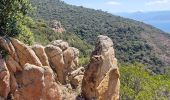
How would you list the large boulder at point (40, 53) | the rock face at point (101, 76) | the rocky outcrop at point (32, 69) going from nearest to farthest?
the rocky outcrop at point (32, 69) → the rock face at point (101, 76) → the large boulder at point (40, 53)

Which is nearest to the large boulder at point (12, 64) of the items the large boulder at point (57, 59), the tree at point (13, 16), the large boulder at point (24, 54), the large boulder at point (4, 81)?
the large boulder at point (24, 54)

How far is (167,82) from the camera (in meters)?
75.8

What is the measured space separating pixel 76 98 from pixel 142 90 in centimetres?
3629

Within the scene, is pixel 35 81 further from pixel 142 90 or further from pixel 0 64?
pixel 142 90

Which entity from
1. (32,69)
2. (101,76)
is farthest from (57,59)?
(32,69)

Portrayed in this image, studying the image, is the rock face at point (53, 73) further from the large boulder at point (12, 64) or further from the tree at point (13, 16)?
the tree at point (13, 16)

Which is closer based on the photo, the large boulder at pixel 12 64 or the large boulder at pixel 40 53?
the large boulder at pixel 12 64

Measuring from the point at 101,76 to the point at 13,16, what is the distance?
29.2 ft

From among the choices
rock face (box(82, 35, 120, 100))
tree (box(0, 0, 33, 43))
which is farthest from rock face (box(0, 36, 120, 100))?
tree (box(0, 0, 33, 43))

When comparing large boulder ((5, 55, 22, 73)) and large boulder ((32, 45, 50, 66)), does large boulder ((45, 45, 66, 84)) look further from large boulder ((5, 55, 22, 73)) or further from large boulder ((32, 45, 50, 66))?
large boulder ((5, 55, 22, 73))

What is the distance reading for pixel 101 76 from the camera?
121ft

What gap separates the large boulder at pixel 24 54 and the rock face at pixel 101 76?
427cm

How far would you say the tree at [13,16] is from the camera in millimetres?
36875

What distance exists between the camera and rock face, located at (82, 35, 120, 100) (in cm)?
3669
